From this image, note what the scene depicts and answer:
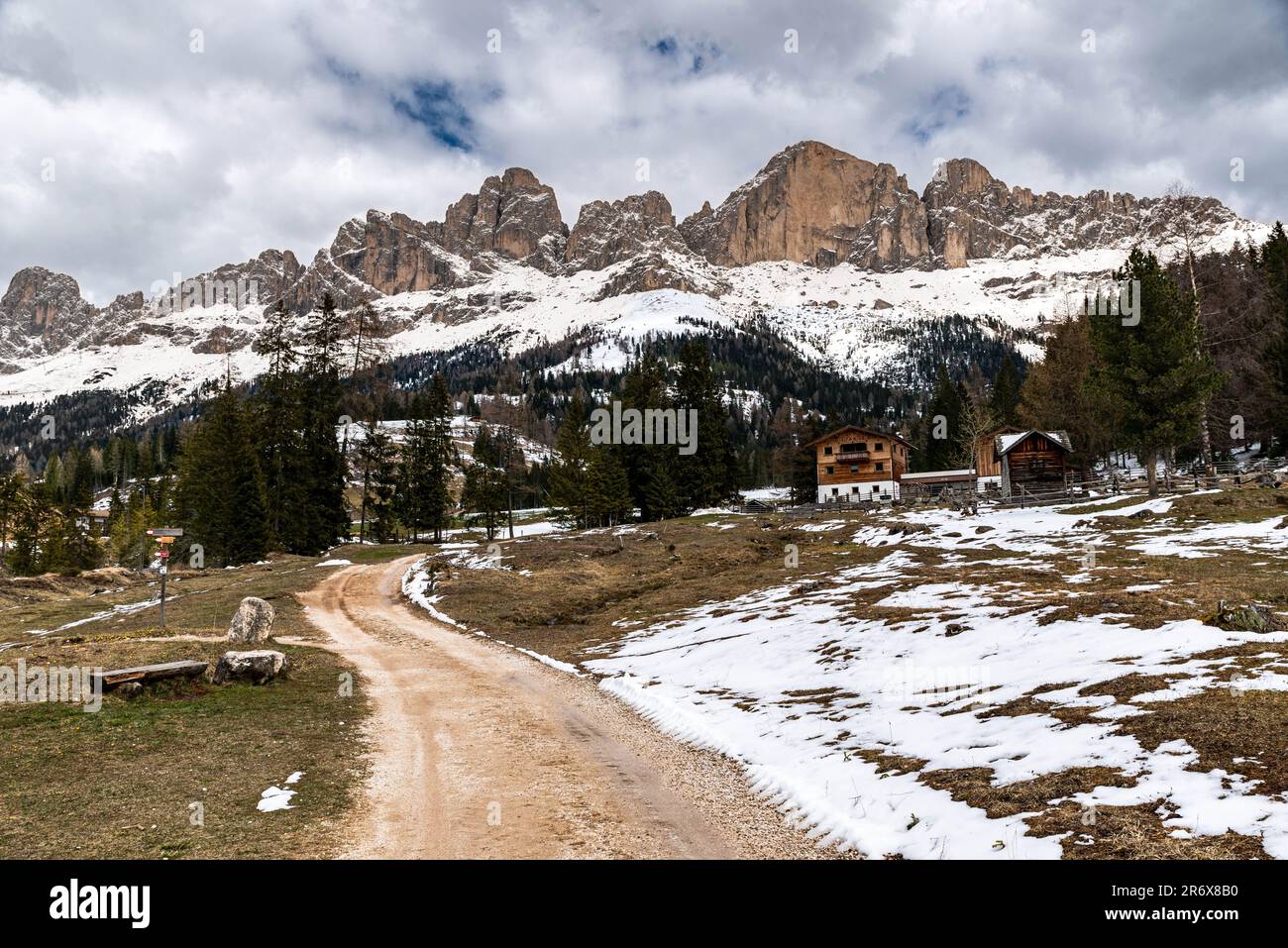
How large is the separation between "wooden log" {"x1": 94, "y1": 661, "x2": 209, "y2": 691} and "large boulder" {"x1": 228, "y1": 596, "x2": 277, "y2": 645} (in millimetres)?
6761

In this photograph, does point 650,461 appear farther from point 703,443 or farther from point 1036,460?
point 1036,460

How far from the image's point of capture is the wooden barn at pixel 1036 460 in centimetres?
6612

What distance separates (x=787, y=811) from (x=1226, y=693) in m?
6.37

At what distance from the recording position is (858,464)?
88.2 metres

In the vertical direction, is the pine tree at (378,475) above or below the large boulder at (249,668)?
above

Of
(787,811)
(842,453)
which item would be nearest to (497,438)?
(842,453)

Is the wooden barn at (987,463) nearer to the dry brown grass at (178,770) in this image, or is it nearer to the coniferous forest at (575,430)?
the coniferous forest at (575,430)

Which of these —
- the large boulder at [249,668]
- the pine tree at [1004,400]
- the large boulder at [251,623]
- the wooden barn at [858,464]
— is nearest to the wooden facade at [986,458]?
the wooden barn at [858,464]

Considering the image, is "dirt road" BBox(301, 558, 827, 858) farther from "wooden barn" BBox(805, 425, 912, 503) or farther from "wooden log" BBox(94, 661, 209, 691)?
"wooden barn" BBox(805, 425, 912, 503)

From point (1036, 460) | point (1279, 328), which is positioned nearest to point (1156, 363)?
point (1036, 460)

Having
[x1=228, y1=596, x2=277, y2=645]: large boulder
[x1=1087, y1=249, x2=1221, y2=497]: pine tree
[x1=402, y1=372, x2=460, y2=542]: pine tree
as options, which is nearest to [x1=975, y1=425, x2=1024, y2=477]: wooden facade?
[x1=1087, y1=249, x2=1221, y2=497]: pine tree

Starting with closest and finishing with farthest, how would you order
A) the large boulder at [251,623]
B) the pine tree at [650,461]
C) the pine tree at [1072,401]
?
the large boulder at [251,623] < the pine tree at [1072,401] < the pine tree at [650,461]

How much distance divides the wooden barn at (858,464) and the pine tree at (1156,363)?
137 ft

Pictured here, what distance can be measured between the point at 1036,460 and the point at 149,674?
69.8 meters
